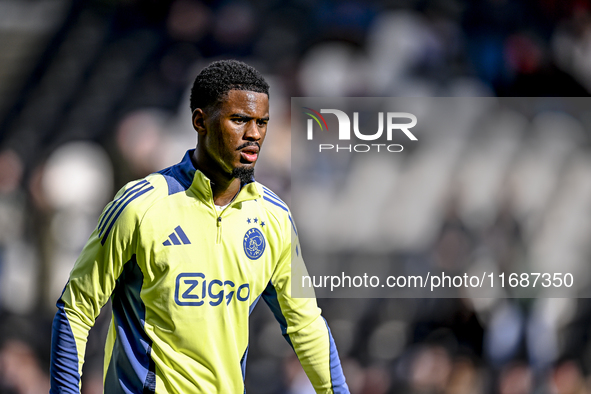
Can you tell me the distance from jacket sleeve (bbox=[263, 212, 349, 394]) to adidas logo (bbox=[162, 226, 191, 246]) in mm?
334

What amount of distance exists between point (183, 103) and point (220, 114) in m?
2.33

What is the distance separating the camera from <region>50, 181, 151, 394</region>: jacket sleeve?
156 centimetres

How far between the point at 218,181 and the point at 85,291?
500 mm

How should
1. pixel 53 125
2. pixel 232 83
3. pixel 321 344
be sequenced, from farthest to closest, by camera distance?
pixel 53 125
pixel 321 344
pixel 232 83

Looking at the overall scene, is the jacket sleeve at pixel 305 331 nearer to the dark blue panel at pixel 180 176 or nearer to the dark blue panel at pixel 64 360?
the dark blue panel at pixel 180 176

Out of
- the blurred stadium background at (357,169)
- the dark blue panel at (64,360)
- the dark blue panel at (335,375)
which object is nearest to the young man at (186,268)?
the dark blue panel at (64,360)

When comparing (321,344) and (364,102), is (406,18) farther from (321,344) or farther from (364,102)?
(321,344)

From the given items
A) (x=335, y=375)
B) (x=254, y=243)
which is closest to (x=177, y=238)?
(x=254, y=243)

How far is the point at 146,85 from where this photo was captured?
3.91m

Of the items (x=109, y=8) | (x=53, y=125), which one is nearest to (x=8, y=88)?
(x=53, y=125)

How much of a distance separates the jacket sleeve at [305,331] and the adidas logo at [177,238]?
0.33 metres

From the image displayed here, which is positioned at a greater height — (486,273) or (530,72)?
(530,72)

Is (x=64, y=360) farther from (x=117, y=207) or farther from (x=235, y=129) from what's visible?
(x=235, y=129)

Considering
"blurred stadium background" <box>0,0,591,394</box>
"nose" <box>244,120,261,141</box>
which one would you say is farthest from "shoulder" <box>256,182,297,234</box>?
"blurred stadium background" <box>0,0,591,394</box>
